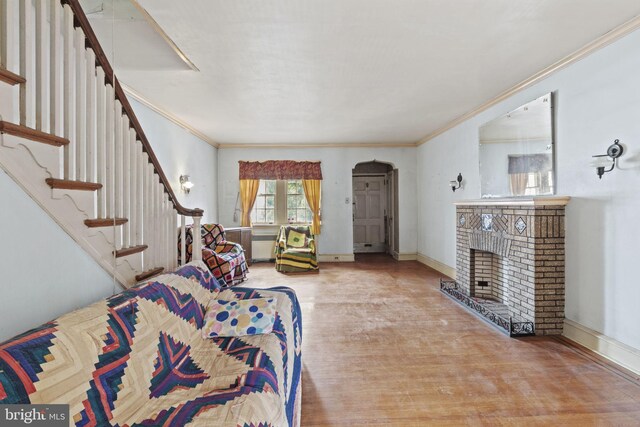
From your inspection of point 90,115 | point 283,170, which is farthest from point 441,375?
point 283,170

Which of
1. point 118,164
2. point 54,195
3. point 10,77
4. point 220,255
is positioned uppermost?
point 10,77

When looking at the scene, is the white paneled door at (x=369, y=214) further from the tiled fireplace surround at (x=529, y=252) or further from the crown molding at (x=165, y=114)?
the tiled fireplace surround at (x=529, y=252)

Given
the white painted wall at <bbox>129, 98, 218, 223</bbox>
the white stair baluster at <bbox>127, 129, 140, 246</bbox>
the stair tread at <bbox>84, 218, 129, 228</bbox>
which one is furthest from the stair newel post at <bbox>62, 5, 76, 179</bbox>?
the white painted wall at <bbox>129, 98, 218, 223</bbox>

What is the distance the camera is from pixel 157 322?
1594 mm

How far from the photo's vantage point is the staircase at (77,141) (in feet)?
4.36

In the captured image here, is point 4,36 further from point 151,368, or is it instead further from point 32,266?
point 151,368

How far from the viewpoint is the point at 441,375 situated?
2.26 m

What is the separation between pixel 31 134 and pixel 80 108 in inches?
16.7

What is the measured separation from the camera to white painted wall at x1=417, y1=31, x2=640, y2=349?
2.31m

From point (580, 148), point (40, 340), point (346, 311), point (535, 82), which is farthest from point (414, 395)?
point (535, 82)

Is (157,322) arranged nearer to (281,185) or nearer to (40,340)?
(40,340)

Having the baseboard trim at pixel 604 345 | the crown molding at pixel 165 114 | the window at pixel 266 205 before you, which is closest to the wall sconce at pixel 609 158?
the baseboard trim at pixel 604 345

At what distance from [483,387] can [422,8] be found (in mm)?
2634

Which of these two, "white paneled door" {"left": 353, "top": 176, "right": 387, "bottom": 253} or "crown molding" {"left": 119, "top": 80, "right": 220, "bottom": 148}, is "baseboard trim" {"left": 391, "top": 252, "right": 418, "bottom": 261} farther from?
"crown molding" {"left": 119, "top": 80, "right": 220, "bottom": 148}
